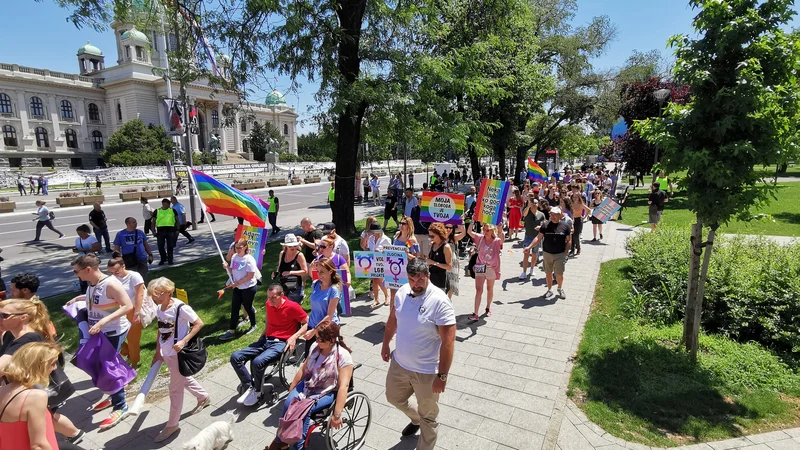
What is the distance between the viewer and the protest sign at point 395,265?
6801 mm

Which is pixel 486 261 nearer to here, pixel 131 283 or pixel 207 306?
pixel 131 283

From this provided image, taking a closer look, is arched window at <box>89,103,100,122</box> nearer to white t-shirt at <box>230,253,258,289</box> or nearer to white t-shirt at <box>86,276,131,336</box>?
white t-shirt at <box>230,253,258,289</box>

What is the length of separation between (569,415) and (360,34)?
12.6 m

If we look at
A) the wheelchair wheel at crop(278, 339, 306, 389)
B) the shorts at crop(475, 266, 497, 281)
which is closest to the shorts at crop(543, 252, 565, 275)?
the shorts at crop(475, 266, 497, 281)

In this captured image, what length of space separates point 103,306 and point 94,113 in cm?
9634

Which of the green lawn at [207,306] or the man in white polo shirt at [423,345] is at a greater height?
the man in white polo shirt at [423,345]

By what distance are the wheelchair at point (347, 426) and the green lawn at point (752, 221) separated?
10.3 m

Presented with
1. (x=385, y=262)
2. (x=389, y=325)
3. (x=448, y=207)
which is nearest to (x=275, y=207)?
(x=448, y=207)

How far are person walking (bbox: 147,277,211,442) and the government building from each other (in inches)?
2713

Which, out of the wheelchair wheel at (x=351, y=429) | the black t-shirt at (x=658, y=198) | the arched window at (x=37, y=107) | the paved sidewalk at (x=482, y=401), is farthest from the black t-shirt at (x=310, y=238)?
the arched window at (x=37, y=107)

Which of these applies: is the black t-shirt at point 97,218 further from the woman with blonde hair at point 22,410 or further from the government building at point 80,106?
the government building at point 80,106

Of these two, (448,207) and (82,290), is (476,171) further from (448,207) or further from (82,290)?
(82,290)

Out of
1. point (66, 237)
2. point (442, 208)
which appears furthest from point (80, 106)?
point (442, 208)

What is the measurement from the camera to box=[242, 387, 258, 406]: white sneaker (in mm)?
4867
